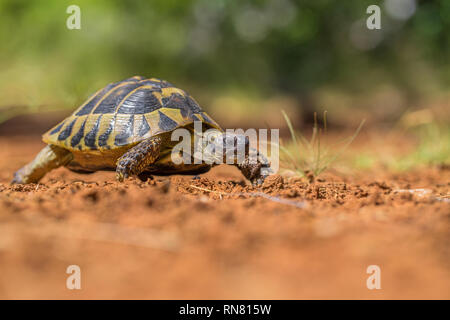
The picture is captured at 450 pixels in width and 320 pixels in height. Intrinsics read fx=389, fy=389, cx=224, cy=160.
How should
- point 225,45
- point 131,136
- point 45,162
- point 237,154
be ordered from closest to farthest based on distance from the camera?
point 131,136 → point 237,154 → point 45,162 → point 225,45

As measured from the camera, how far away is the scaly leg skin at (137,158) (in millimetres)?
2730

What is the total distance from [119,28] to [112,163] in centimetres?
971

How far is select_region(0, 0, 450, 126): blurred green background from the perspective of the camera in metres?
11.2

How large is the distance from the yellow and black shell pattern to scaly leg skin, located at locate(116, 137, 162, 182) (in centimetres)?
7

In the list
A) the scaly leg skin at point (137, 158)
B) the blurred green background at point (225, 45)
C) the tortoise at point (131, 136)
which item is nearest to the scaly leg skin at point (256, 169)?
the tortoise at point (131, 136)

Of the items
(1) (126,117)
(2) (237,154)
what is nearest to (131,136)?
(1) (126,117)

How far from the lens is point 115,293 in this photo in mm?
1226

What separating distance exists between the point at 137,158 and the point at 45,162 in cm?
119

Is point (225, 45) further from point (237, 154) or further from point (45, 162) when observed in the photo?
point (237, 154)

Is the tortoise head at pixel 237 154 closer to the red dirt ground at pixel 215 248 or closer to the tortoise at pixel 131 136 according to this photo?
the tortoise at pixel 131 136

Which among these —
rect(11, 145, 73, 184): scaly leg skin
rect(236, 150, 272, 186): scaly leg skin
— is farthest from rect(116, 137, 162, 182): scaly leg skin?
rect(11, 145, 73, 184): scaly leg skin

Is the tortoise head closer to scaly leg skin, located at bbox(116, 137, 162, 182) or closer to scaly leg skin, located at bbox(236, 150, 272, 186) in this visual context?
scaly leg skin, located at bbox(236, 150, 272, 186)

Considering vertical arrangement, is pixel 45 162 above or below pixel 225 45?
below

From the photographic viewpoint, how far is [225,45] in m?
14.6
